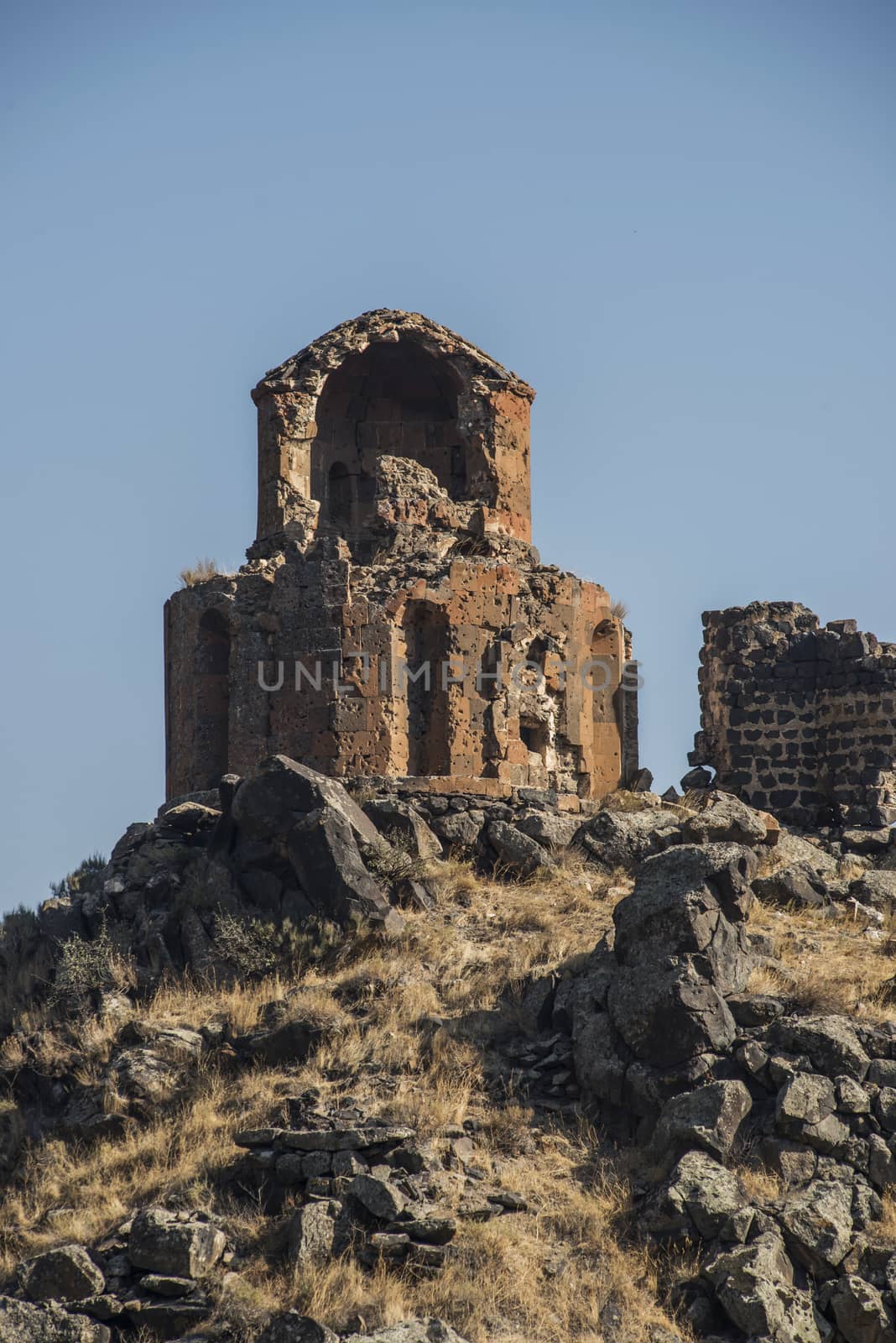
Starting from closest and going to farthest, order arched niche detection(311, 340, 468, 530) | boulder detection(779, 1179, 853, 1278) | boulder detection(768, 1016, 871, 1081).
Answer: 1. boulder detection(779, 1179, 853, 1278)
2. boulder detection(768, 1016, 871, 1081)
3. arched niche detection(311, 340, 468, 530)

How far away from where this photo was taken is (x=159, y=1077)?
1633 centimetres

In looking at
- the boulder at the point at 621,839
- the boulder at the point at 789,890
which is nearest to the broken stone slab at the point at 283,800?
the boulder at the point at 621,839

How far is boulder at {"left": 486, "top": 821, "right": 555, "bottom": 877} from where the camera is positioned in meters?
19.5

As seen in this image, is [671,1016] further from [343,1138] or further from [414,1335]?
[414,1335]

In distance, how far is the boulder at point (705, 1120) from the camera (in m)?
14.8

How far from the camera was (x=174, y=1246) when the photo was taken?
1405 cm

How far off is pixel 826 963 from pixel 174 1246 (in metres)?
6.09

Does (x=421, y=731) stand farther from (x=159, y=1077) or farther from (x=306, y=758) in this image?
(x=159, y=1077)

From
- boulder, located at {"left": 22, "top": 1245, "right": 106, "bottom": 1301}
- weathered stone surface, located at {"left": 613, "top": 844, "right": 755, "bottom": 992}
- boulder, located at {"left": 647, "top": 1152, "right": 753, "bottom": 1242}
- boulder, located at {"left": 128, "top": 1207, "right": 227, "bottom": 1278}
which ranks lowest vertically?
boulder, located at {"left": 22, "top": 1245, "right": 106, "bottom": 1301}

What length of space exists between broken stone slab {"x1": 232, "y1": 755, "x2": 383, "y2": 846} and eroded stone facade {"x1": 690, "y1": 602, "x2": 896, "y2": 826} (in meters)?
5.69

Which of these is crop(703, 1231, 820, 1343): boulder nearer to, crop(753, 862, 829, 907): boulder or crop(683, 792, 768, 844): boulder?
crop(753, 862, 829, 907): boulder

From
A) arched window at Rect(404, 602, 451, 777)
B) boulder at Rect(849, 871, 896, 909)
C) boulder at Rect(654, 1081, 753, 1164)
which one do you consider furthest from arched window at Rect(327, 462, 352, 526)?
boulder at Rect(654, 1081, 753, 1164)

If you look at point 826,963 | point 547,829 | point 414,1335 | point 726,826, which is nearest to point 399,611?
point 547,829

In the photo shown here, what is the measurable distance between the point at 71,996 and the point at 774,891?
20.8 feet
